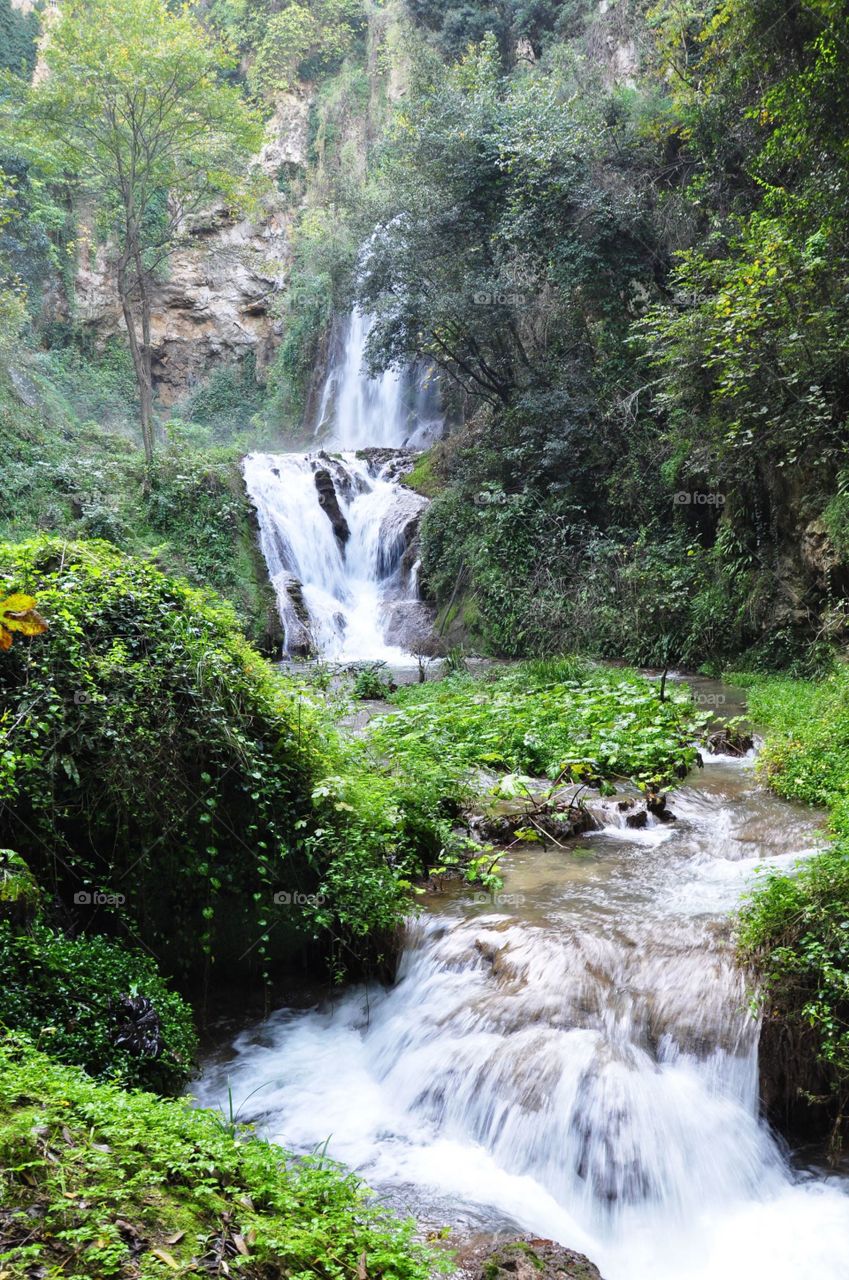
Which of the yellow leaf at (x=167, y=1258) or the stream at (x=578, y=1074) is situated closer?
the yellow leaf at (x=167, y=1258)

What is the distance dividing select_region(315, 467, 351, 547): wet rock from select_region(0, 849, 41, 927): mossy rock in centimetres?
1744

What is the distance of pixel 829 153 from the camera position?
11.7m

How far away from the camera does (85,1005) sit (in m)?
4.24

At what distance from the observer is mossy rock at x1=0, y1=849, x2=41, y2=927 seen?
4.30 metres

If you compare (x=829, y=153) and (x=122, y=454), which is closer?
(x=829, y=153)

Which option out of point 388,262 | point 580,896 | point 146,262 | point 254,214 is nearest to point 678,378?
point 388,262

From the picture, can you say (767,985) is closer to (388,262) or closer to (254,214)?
(388,262)

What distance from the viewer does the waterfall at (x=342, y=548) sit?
1961 centimetres

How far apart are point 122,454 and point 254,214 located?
18656 millimetres

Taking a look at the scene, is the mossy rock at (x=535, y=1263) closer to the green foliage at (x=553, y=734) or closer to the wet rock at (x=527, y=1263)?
the wet rock at (x=527, y=1263)

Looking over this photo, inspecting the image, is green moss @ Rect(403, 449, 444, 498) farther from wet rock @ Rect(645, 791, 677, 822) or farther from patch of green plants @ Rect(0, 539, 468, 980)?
patch of green plants @ Rect(0, 539, 468, 980)

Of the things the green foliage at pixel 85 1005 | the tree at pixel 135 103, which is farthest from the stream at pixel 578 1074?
the tree at pixel 135 103

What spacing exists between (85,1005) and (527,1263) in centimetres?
238

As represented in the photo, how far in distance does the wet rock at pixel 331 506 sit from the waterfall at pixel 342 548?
0.03m
